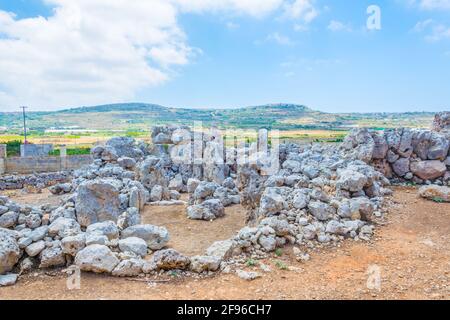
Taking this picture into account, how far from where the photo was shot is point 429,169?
47.0 ft

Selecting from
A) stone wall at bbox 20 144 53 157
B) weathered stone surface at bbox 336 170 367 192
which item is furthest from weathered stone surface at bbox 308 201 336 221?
stone wall at bbox 20 144 53 157

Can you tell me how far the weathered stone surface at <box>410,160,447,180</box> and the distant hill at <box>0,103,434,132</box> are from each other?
77.9 meters

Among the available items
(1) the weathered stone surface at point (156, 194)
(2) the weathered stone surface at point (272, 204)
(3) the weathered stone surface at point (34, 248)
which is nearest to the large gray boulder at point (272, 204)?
(2) the weathered stone surface at point (272, 204)

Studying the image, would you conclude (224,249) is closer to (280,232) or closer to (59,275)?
(280,232)

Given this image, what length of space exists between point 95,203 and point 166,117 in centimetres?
11173

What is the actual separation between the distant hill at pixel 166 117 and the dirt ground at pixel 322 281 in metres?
84.5

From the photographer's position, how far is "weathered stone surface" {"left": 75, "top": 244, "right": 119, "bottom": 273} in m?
6.83

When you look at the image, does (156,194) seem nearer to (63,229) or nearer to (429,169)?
(63,229)

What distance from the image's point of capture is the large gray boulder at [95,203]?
11.0 meters

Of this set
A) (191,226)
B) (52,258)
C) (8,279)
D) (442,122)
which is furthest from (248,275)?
(442,122)

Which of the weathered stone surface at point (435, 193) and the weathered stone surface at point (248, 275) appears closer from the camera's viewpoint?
the weathered stone surface at point (248, 275)

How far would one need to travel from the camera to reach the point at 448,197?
11.8m

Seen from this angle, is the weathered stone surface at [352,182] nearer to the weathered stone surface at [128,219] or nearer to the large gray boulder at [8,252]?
the weathered stone surface at [128,219]

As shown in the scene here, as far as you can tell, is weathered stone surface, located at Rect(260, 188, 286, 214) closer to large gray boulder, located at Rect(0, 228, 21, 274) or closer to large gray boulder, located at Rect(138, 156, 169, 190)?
large gray boulder, located at Rect(0, 228, 21, 274)
